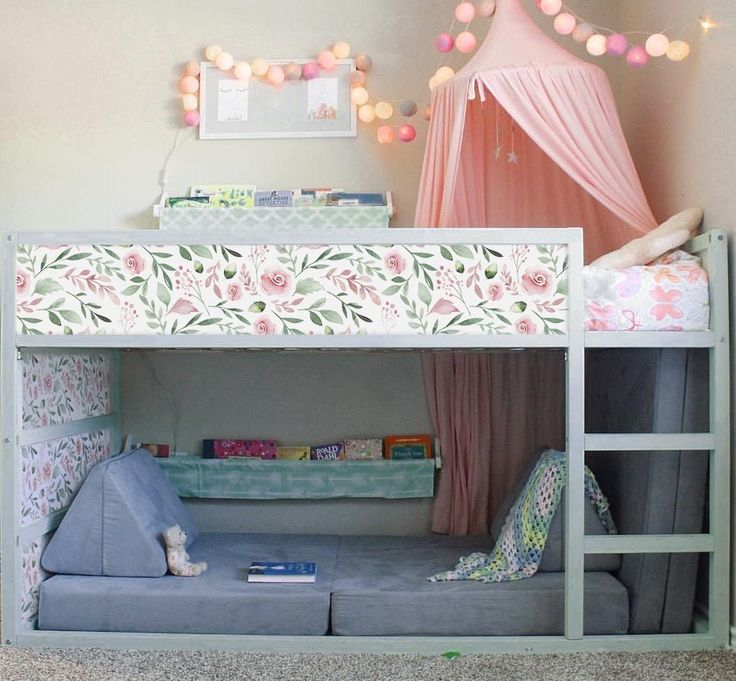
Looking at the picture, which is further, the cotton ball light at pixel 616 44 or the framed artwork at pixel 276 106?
the framed artwork at pixel 276 106

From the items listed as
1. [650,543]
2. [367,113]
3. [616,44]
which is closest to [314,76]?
[367,113]

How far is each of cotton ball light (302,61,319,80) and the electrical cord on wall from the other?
A: 54.3 inches

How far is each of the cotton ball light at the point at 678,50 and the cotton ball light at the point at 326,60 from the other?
4.52 ft

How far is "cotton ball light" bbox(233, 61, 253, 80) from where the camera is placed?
11.5ft

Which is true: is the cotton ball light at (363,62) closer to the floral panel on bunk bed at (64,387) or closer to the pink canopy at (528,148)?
the pink canopy at (528,148)

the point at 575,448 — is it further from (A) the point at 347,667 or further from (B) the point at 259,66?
(B) the point at 259,66

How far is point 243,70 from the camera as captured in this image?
138 inches

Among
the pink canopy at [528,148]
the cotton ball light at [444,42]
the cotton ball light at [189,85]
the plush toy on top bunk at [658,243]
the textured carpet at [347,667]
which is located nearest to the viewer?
the textured carpet at [347,667]

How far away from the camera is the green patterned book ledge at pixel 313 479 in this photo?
3449 millimetres

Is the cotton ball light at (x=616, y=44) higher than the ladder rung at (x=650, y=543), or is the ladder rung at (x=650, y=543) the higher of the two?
the cotton ball light at (x=616, y=44)

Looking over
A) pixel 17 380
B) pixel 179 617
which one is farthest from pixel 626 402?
pixel 17 380

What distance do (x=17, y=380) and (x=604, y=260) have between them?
192 centimetres

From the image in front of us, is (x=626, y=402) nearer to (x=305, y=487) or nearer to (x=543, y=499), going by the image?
(x=543, y=499)

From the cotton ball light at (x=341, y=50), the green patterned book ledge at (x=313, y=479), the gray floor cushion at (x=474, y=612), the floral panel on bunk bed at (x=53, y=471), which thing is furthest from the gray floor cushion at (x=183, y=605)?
the cotton ball light at (x=341, y=50)
